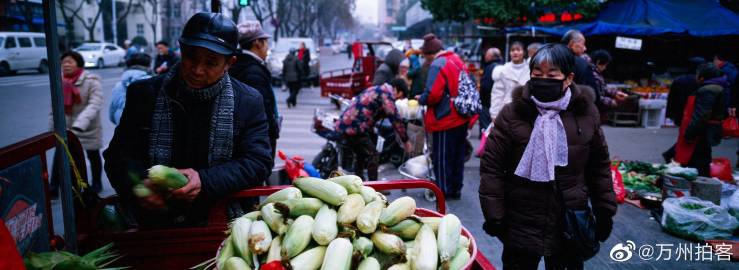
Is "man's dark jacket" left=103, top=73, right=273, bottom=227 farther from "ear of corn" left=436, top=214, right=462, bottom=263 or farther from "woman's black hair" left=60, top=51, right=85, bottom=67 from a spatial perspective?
"woman's black hair" left=60, top=51, right=85, bottom=67

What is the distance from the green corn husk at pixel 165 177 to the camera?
182cm

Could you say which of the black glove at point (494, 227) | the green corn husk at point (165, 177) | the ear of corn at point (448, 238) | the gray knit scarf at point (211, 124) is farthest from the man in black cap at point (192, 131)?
the black glove at point (494, 227)

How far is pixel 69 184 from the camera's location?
6.78ft

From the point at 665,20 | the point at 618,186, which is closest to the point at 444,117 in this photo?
the point at 618,186

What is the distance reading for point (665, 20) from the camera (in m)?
12.8

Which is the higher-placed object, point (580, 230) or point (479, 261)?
point (479, 261)

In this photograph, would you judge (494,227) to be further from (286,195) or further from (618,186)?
(618,186)

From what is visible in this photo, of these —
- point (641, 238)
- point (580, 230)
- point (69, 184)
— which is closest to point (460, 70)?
point (641, 238)

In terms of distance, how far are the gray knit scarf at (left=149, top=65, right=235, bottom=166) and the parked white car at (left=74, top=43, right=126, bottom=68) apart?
1229 inches

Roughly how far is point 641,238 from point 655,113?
819 cm

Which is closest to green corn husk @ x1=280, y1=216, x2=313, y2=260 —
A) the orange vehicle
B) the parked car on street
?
the orange vehicle

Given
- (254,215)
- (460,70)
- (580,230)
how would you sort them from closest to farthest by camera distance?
1. (254,215)
2. (580,230)
3. (460,70)

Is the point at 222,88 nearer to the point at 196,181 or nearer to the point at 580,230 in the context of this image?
the point at 196,181

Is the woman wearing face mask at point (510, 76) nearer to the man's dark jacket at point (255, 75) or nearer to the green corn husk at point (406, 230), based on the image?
the man's dark jacket at point (255, 75)
